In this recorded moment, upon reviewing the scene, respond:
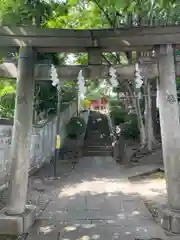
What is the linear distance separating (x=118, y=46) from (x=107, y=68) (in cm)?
49

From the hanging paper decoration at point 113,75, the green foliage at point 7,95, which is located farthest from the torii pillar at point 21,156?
the green foliage at point 7,95

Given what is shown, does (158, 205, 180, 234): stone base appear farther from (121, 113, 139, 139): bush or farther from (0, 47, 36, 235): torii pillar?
(121, 113, 139, 139): bush

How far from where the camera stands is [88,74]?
5.29 meters

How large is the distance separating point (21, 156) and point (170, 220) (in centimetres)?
312

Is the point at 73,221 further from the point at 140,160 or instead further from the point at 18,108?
the point at 140,160

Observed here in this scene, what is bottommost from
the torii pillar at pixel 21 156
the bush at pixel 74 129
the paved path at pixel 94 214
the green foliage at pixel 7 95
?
the paved path at pixel 94 214

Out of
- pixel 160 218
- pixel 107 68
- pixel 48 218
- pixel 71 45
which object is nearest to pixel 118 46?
pixel 107 68

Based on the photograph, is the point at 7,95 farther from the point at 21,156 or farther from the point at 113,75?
the point at 113,75

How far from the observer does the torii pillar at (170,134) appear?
4.88m

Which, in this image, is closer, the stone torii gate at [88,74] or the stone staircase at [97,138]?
the stone torii gate at [88,74]

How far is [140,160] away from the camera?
13602mm

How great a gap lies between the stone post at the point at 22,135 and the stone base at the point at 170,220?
9.04 ft

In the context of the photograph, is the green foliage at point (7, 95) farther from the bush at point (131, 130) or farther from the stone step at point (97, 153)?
the bush at point (131, 130)

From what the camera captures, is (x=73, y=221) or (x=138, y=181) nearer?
(x=73, y=221)
